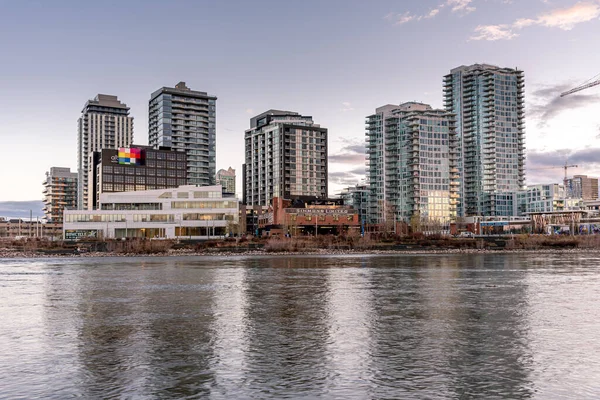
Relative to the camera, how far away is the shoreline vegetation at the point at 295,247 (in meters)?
121

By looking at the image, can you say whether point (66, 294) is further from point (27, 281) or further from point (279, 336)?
point (279, 336)

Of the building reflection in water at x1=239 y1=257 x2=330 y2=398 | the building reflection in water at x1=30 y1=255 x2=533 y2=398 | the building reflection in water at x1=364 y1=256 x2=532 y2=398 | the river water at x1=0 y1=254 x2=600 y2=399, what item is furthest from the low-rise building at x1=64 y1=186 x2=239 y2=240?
the building reflection in water at x1=364 y1=256 x2=532 y2=398

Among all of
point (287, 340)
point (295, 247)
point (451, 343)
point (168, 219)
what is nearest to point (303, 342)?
point (287, 340)

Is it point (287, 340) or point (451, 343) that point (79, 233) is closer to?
point (287, 340)

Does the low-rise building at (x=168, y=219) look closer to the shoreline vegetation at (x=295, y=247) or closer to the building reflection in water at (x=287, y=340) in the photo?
the shoreline vegetation at (x=295, y=247)

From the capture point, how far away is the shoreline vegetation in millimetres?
120625

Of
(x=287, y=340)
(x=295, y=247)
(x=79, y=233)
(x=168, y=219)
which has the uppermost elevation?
(x=168, y=219)

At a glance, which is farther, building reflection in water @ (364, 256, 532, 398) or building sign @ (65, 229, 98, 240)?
building sign @ (65, 229, 98, 240)

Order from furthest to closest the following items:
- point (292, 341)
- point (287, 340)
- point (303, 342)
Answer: point (287, 340) → point (292, 341) → point (303, 342)

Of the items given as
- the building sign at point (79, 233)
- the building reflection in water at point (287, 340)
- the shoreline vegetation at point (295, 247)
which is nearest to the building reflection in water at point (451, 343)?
the building reflection in water at point (287, 340)

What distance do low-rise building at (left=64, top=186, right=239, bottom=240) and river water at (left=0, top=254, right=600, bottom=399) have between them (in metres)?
146

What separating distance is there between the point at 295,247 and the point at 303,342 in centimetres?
10211

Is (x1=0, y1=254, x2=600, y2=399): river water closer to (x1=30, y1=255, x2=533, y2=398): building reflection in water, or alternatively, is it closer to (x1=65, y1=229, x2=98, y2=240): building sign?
(x1=30, y1=255, x2=533, y2=398): building reflection in water

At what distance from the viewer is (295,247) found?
127 m
